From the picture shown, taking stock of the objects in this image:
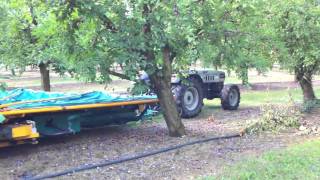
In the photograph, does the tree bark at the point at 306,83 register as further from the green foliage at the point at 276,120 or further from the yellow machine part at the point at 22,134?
the yellow machine part at the point at 22,134

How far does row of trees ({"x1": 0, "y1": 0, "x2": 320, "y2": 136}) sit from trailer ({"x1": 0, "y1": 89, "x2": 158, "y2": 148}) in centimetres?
67

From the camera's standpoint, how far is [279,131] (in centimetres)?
1074

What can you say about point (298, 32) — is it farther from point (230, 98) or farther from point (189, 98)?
point (230, 98)

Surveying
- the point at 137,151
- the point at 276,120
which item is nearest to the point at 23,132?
the point at 137,151

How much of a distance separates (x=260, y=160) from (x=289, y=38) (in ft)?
19.4

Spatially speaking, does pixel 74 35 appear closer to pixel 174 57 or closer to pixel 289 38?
pixel 174 57

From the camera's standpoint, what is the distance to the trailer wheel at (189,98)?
13.3 m

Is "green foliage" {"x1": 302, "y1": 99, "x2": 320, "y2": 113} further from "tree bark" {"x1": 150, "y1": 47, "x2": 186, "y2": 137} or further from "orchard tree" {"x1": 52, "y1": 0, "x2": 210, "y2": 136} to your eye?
"orchard tree" {"x1": 52, "y1": 0, "x2": 210, "y2": 136}

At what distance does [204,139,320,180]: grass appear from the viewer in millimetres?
7000

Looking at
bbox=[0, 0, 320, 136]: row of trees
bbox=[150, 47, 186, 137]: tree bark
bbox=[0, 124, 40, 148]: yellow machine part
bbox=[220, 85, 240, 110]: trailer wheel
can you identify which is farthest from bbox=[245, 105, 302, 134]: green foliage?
bbox=[0, 124, 40, 148]: yellow machine part

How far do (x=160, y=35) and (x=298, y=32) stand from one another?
4965mm

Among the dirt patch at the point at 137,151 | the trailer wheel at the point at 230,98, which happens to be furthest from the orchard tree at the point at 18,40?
the trailer wheel at the point at 230,98

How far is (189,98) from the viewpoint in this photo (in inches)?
546

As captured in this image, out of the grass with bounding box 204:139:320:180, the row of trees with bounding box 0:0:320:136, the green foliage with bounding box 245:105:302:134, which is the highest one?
the row of trees with bounding box 0:0:320:136
